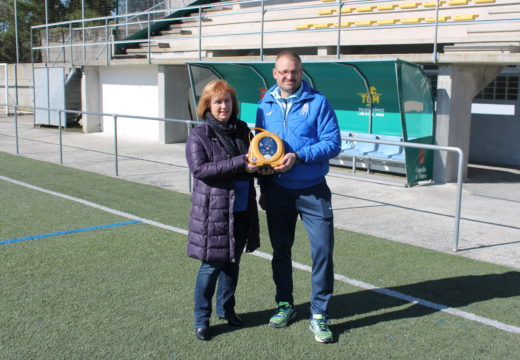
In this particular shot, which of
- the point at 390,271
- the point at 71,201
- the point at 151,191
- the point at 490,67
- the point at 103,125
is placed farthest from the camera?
the point at 103,125

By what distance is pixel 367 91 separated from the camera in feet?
37.4

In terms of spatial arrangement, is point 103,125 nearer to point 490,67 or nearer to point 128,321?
point 490,67

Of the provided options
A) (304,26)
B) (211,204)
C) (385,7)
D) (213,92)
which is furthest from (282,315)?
(304,26)

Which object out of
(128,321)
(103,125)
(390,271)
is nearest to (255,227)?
(128,321)

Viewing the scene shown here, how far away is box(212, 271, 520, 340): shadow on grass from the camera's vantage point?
400cm

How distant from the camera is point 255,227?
149 inches

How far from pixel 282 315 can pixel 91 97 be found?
16.1 metres

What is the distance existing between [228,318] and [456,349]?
1433 mm

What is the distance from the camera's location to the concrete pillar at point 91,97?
18500 mm

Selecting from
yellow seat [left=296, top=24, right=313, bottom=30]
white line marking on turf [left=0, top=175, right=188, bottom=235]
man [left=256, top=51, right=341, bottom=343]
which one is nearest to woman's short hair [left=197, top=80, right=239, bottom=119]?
man [left=256, top=51, right=341, bottom=343]

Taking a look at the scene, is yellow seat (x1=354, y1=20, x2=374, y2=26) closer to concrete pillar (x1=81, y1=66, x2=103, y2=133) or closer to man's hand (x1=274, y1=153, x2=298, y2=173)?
concrete pillar (x1=81, y1=66, x2=103, y2=133)

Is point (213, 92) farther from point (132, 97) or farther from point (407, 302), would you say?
point (132, 97)

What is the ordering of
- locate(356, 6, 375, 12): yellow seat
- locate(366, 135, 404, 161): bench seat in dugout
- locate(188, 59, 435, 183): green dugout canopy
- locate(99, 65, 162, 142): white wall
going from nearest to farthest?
locate(188, 59, 435, 183): green dugout canopy, locate(366, 135, 404, 161): bench seat in dugout, locate(356, 6, 375, 12): yellow seat, locate(99, 65, 162, 142): white wall

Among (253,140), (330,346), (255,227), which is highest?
(253,140)
